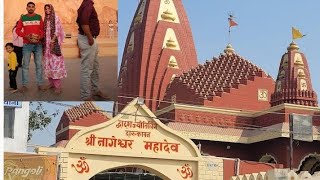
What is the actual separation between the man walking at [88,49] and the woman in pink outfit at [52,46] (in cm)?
47

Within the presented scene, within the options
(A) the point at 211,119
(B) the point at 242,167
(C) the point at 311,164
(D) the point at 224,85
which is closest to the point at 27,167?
(B) the point at 242,167

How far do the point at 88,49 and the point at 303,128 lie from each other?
15.0 m

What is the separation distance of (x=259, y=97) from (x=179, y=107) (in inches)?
205

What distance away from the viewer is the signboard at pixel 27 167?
18.2 metres

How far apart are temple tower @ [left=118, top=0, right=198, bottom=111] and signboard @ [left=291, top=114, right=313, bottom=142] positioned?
36.7 feet

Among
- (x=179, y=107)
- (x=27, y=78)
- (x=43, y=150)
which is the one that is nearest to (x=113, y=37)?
(x=27, y=78)

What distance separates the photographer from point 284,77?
114ft

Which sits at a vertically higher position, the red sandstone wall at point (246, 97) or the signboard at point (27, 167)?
the red sandstone wall at point (246, 97)

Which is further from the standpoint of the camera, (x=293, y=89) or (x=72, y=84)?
(x=293, y=89)

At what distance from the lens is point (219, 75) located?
114 feet

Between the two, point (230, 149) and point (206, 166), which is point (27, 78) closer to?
point (206, 166)

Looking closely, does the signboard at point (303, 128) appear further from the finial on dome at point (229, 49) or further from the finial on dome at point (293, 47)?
the finial on dome at point (229, 49)

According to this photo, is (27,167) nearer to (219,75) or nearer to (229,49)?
(219,75)

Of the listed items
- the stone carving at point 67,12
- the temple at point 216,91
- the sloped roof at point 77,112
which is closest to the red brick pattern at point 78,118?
the sloped roof at point 77,112
